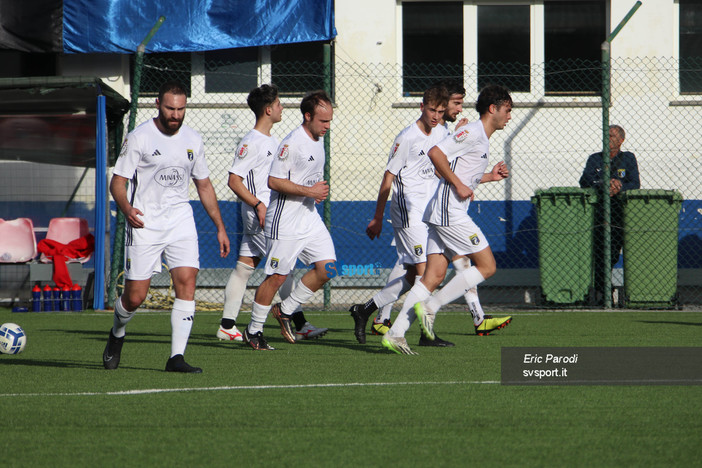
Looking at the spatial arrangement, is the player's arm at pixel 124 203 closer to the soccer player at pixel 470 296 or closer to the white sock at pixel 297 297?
the white sock at pixel 297 297

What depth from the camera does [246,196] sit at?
9.49 metres

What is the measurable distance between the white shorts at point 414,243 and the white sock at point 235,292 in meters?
1.62

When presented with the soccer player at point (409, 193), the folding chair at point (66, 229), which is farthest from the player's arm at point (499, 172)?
the folding chair at point (66, 229)

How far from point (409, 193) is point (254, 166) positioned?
158 cm

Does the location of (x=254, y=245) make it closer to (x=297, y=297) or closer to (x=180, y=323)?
(x=297, y=297)

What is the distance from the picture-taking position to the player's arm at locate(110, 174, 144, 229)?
6941 mm

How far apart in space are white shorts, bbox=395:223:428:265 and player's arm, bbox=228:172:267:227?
139 cm

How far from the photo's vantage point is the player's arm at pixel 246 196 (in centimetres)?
946

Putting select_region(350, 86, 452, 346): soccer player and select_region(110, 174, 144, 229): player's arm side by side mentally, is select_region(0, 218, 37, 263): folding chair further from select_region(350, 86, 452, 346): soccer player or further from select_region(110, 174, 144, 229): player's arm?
select_region(110, 174, 144, 229): player's arm

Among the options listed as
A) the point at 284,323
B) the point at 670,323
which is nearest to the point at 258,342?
the point at 284,323

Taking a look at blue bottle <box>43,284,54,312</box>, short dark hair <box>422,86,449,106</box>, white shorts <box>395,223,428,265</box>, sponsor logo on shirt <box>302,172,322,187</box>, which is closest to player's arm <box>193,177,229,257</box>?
sponsor logo on shirt <box>302,172,322,187</box>

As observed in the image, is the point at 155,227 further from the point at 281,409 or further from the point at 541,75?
the point at 541,75

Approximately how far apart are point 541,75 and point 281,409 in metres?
10.7

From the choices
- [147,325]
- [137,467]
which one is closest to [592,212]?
[147,325]
